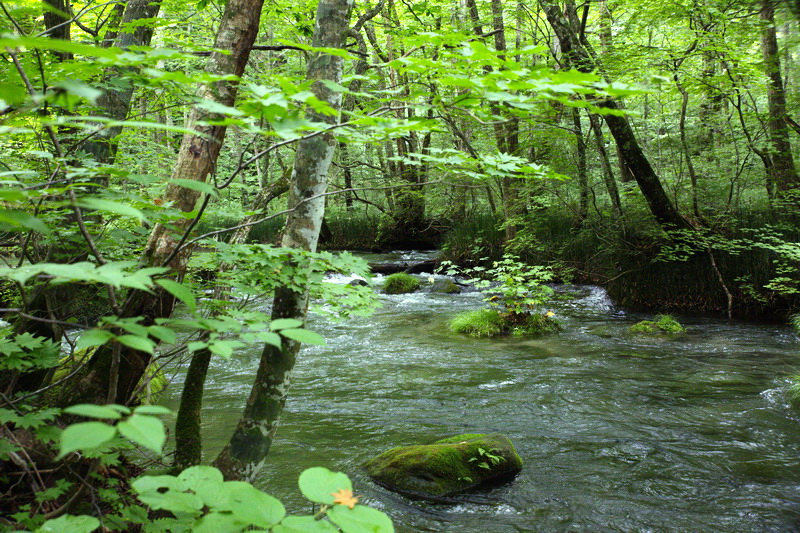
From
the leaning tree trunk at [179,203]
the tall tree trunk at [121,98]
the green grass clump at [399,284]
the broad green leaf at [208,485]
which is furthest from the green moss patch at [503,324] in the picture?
the broad green leaf at [208,485]

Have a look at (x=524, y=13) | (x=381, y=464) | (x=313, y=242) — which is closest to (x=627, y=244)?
(x=524, y=13)

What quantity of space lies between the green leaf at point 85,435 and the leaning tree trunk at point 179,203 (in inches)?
54.4

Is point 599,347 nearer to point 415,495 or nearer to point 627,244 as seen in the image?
point 627,244

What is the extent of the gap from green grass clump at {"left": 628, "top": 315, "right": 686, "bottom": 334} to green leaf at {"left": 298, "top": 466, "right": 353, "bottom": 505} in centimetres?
706

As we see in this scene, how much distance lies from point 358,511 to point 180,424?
2190 mm

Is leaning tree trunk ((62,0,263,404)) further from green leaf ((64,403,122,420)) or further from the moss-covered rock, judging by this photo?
the moss-covered rock

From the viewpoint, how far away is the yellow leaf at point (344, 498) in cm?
101

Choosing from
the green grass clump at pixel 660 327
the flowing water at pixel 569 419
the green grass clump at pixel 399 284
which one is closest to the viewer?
the flowing water at pixel 569 419

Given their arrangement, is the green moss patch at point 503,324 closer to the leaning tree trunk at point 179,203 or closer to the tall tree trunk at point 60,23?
the leaning tree trunk at point 179,203

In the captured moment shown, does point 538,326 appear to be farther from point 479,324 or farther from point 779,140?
point 779,140

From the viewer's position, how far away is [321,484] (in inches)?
42.9

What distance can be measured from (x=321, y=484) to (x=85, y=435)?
0.50m

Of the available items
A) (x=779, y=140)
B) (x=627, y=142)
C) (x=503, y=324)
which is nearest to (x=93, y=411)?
(x=503, y=324)

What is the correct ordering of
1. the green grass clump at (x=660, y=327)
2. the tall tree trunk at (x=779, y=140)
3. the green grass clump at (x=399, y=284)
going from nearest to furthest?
the green grass clump at (x=660, y=327) < the tall tree trunk at (x=779, y=140) < the green grass clump at (x=399, y=284)
